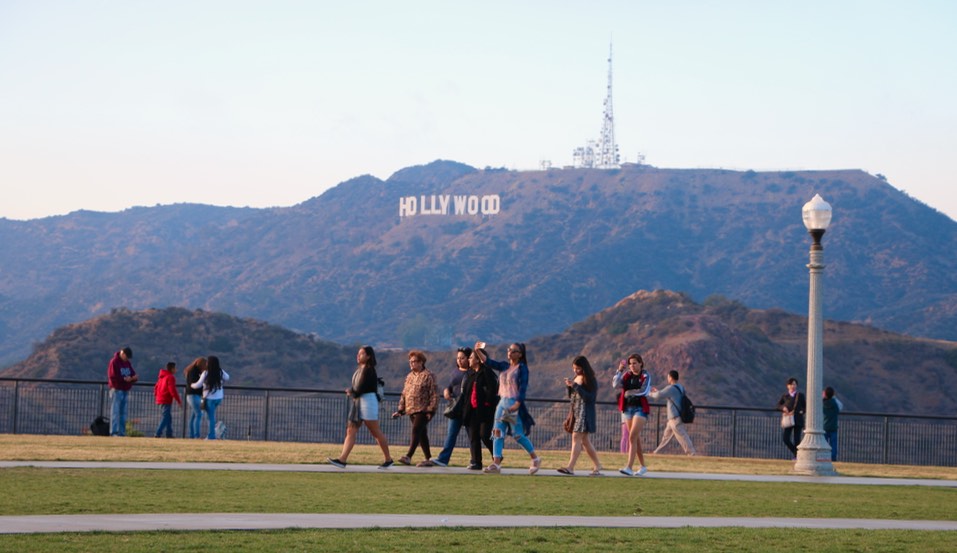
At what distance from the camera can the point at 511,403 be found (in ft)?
67.2

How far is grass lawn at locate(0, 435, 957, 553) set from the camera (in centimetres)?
1170

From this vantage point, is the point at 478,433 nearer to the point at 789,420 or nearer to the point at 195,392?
the point at 789,420

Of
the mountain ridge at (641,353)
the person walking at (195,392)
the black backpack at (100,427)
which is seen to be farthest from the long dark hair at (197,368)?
the mountain ridge at (641,353)

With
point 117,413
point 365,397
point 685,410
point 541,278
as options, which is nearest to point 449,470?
point 365,397

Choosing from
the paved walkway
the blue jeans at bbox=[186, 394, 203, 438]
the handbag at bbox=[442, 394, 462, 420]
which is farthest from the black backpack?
the paved walkway

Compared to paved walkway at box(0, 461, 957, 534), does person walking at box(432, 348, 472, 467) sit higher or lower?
higher

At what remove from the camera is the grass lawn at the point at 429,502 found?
11695 mm

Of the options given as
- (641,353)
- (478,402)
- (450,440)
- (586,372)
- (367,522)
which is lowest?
(367,522)

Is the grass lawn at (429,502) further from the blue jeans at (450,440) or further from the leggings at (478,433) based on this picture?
the blue jeans at (450,440)

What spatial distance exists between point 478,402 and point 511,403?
2.09 feet

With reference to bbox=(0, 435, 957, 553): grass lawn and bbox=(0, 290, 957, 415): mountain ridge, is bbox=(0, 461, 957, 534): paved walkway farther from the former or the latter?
bbox=(0, 290, 957, 415): mountain ridge

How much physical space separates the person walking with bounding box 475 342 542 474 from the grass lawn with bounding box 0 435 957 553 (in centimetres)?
79

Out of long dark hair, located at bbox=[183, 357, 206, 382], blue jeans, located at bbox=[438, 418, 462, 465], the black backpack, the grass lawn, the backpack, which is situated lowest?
the black backpack

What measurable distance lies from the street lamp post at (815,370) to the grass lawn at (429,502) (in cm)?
110
